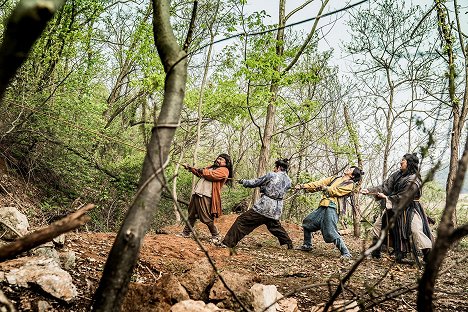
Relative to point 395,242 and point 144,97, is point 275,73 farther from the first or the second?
point 144,97

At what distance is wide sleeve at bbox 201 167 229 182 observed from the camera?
724 cm

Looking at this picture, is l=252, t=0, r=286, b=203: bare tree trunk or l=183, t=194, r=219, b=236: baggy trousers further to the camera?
l=252, t=0, r=286, b=203: bare tree trunk

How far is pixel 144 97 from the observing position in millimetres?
→ 15461

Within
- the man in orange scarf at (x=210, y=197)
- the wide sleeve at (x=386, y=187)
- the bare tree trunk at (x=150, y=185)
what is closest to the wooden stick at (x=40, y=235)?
the bare tree trunk at (x=150, y=185)

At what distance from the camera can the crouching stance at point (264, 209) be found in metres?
7.13

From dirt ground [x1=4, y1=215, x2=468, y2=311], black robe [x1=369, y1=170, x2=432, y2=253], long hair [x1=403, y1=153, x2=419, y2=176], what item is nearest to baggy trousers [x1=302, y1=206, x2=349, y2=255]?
dirt ground [x1=4, y1=215, x2=468, y2=311]

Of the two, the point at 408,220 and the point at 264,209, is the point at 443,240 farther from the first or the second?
the point at 408,220

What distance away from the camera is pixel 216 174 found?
23.9 feet

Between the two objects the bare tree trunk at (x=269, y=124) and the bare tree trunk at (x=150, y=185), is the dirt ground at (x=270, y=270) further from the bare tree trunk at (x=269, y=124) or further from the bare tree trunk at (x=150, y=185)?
the bare tree trunk at (x=269, y=124)

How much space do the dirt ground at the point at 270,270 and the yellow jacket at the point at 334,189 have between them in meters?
1.07

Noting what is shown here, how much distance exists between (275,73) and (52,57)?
508 cm

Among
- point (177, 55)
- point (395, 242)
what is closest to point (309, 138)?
point (395, 242)

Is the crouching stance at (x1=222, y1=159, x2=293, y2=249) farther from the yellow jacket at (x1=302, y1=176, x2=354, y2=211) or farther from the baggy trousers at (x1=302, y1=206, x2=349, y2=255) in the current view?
the baggy trousers at (x1=302, y1=206, x2=349, y2=255)

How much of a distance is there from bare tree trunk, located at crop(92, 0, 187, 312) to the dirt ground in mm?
1367
